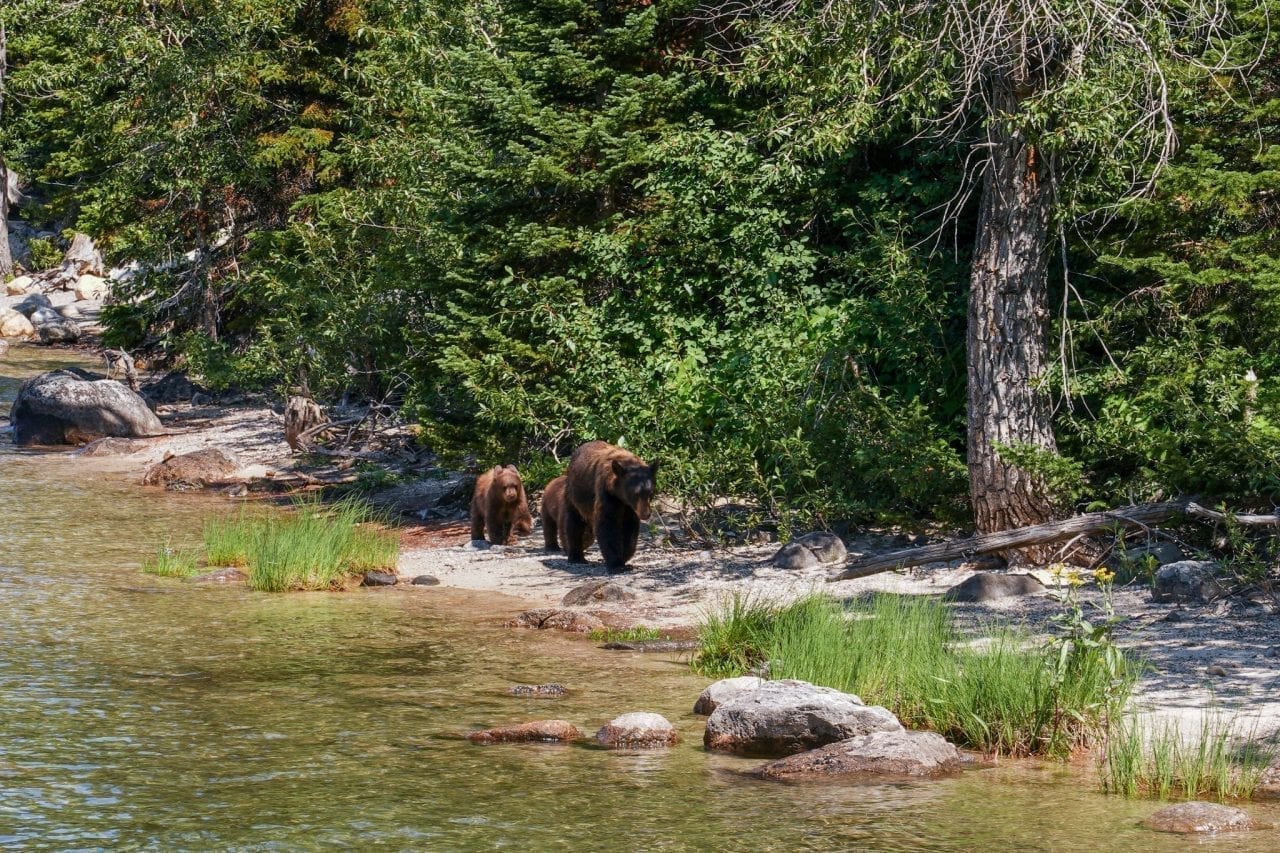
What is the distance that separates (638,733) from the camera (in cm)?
808

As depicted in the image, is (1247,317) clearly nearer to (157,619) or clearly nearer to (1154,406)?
(1154,406)

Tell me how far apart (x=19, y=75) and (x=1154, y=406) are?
3900cm

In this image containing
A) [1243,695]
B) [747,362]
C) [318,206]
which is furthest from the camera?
[318,206]

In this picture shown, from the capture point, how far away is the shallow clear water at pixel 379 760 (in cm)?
653

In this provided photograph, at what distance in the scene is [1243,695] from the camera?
26.4 ft

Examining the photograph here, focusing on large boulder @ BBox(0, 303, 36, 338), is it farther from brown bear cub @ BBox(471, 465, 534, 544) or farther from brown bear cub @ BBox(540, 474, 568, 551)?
brown bear cub @ BBox(540, 474, 568, 551)

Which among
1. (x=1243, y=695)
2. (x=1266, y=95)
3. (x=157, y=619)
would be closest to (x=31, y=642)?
(x=157, y=619)

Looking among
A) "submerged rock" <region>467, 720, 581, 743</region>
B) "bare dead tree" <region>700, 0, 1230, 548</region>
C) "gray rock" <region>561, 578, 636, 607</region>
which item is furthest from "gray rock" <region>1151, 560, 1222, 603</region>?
"submerged rock" <region>467, 720, 581, 743</region>

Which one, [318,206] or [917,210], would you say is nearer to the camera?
[917,210]

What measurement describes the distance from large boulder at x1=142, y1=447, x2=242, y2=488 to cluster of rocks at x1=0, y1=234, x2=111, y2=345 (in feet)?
62.5

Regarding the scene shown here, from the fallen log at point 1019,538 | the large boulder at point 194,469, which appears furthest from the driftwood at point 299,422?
the fallen log at point 1019,538

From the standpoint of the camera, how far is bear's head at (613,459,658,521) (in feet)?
42.5

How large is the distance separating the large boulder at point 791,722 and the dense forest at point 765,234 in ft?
13.6

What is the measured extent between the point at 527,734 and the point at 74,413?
1861 centimetres
